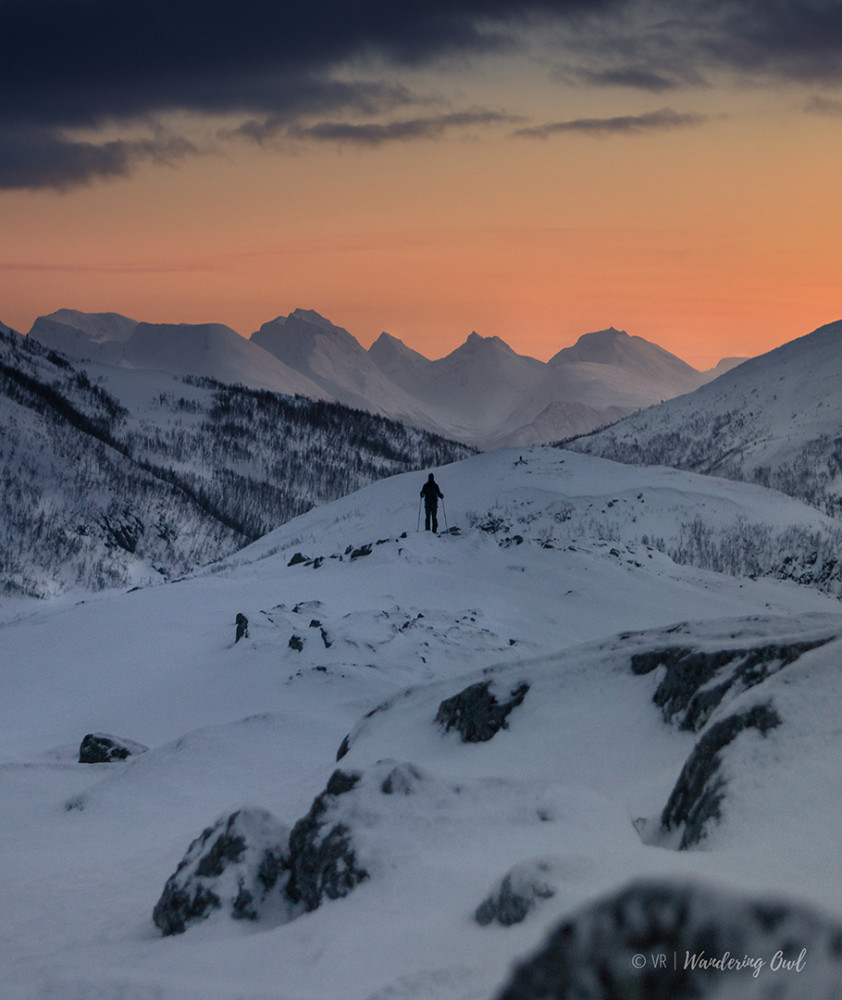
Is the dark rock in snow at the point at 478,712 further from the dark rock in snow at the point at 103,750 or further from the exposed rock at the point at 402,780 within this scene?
the dark rock in snow at the point at 103,750

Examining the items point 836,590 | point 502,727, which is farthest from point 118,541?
point 502,727

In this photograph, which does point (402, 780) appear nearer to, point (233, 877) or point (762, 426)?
point (233, 877)

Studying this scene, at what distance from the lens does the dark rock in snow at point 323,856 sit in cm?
344

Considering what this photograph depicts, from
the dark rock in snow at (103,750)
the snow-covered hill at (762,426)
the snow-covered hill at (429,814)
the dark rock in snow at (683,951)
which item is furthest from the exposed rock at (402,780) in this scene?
the snow-covered hill at (762,426)

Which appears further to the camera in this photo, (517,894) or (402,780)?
(402,780)

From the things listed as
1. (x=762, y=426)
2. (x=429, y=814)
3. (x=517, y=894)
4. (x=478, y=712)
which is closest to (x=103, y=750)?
(x=478, y=712)

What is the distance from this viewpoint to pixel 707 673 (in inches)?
202

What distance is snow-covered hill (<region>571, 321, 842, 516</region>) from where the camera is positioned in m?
51.4

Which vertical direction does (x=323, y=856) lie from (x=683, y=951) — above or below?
below

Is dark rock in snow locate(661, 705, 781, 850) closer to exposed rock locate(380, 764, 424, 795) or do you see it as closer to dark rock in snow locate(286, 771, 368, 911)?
exposed rock locate(380, 764, 424, 795)

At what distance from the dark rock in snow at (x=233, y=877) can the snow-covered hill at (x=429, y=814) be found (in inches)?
0.5

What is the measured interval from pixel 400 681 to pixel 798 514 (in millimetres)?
18780

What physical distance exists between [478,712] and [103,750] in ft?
15.1

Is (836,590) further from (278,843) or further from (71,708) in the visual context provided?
(278,843)
